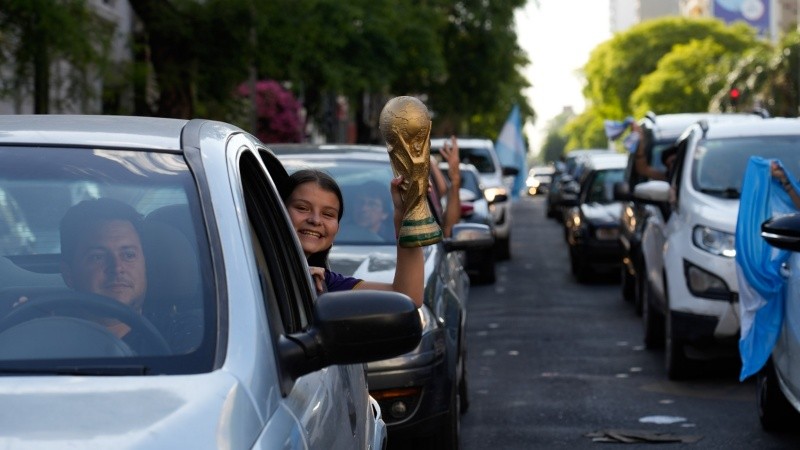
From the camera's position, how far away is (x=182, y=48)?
69.3ft

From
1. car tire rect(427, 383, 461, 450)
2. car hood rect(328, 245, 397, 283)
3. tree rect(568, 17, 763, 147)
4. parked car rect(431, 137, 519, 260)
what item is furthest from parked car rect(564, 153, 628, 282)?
tree rect(568, 17, 763, 147)

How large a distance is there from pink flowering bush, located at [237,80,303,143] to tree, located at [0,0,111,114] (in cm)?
1445

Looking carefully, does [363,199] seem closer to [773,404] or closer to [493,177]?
[773,404]

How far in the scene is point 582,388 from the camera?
11.5 metres

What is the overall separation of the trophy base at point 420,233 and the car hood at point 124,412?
4.84 ft

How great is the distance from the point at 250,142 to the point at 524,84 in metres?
52.3

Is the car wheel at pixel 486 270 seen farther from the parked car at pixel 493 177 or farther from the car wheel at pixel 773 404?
the car wheel at pixel 773 404

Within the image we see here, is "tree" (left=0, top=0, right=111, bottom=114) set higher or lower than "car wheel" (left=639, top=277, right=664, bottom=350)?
higher

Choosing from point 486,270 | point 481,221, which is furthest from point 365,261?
point 486,270

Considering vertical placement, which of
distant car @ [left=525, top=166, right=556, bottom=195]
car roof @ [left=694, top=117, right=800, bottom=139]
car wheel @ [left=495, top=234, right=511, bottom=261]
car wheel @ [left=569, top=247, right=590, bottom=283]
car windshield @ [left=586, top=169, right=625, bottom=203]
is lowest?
distant car @ [left=525, top=166, right=556, bottom=195]

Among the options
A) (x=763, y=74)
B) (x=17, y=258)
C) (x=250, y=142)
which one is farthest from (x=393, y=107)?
(x=763, y=74)

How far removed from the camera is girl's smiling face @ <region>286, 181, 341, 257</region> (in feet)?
18.2

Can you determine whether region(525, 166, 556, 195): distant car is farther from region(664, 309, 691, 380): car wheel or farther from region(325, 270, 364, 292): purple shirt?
region(325, 270, 364, 292): purple shirt

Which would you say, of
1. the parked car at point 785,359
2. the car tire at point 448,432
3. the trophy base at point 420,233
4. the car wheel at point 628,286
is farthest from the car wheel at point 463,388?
the car wheel at point 628,286
